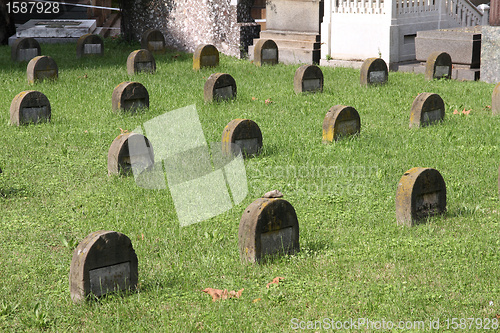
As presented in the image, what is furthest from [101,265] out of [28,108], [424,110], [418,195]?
[424,110]

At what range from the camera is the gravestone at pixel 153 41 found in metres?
16.7

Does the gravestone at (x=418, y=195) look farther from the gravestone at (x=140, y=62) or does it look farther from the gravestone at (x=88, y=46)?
the gravestone at (x=88, y=46)

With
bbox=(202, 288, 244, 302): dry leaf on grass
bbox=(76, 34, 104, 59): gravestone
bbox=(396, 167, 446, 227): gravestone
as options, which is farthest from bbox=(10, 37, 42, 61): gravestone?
bbox=(202, 288, 244, 302): dry leaf on grass

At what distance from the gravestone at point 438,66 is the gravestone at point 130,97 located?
6.18m

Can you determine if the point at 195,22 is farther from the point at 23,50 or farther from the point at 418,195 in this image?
the point at 418,195

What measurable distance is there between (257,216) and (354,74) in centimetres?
956

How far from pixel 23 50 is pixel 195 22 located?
4.97 meters

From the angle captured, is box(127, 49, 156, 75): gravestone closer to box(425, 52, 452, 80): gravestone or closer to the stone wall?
the stone wall

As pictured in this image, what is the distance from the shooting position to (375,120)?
902 centimetres

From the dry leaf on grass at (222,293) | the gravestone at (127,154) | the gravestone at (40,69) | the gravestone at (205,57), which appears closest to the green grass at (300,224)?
the dry leaf on grass at (222,293)

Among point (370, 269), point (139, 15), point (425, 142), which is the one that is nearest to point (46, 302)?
point (370, 269)

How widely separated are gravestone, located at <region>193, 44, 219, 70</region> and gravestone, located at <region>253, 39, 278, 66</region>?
3.42 feet

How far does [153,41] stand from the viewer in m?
16.9

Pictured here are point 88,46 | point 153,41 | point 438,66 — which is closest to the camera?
point 438,66
